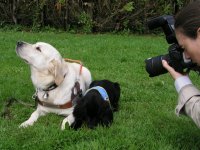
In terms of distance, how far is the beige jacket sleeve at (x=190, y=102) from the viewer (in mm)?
3783

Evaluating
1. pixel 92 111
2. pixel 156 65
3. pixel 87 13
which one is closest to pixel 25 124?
pixel 92 111

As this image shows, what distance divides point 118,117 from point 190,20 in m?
1.97

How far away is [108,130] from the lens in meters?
4.49

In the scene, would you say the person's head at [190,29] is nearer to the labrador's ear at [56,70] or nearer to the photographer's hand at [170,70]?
the photographer's hand at [170,70]

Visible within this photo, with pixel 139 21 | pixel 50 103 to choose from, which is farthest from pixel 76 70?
pixel 139 21

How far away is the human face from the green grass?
980 mm

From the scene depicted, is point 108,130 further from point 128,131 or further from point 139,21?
point 139,21

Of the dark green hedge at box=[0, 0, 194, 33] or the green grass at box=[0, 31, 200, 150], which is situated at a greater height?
the green grass at box=[0, 31, 200, 150]

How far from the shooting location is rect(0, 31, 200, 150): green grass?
4.18 meters

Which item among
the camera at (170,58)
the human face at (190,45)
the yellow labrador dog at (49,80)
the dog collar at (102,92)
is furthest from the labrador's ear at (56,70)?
the human face at (190,45)

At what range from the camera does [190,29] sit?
342cm

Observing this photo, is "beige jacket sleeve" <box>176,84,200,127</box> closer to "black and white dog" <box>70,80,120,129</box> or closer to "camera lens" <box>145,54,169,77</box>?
"camera lens" <box>145,54,169,77</box>

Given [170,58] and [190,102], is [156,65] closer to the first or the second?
[170,58]

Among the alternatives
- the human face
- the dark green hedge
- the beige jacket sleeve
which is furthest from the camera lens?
the dark green hedge
